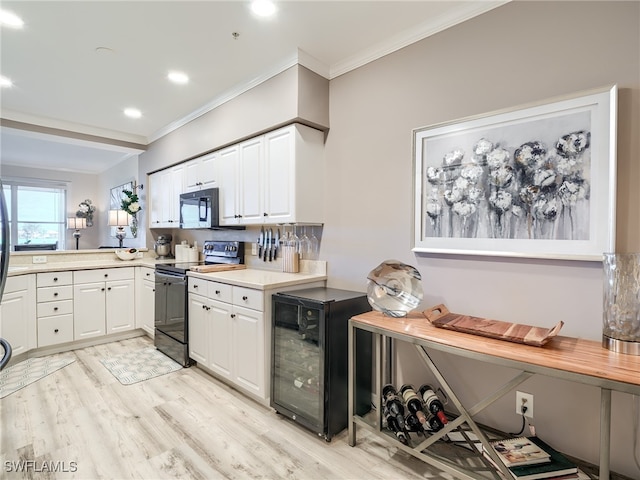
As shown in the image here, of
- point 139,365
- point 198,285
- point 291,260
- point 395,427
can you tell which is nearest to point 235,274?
point 198,285

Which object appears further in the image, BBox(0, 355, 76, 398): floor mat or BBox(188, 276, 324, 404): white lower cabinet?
BBox(0, 355, 76, 398): floor mat

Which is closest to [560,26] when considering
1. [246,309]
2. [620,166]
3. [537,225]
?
[620,166]

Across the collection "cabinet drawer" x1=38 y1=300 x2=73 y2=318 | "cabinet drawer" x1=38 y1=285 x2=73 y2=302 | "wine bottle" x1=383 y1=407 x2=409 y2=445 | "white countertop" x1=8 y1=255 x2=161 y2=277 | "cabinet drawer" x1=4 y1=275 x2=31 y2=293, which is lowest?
"wine bottle" x1=383 y1=407 x2=409 y2=445

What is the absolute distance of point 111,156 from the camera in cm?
596

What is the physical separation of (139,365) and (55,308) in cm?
123

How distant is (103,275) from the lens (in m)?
3.87

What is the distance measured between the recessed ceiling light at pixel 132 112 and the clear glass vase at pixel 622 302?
4251 millimetres

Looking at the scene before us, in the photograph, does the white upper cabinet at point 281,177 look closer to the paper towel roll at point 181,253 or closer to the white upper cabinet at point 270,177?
the white upper cabinet at point 270,177

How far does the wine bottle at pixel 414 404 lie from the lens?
A: 188 cm

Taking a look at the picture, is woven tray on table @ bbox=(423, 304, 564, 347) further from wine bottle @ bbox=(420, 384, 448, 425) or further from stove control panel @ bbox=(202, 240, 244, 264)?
stove control panel @ bbox=(202, 240, 244, 264)

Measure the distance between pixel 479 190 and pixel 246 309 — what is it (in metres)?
1.76

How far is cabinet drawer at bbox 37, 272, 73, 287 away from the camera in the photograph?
137 inches

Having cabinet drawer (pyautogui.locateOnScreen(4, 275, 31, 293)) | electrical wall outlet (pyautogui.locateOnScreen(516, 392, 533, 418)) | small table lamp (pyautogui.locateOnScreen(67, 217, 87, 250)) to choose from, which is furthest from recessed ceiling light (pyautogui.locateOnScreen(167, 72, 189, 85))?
small table lamp (pyautogui.locateOnScreen(67, 217, 87, 250))

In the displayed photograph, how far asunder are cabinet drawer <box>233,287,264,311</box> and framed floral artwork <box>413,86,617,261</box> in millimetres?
1136
